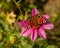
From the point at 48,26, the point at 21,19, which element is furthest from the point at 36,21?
the point at 21,19

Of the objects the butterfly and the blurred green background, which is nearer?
the butterfly

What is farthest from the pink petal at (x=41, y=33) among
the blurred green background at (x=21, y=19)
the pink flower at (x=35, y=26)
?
the blurred green background at (x=21, y=19)

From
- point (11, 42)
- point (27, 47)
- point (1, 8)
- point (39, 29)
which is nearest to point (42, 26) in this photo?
point (39, 29)

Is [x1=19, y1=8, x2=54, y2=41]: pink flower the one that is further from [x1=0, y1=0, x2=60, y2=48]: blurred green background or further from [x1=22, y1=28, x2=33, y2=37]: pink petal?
[x1=0, y1=0, x2=60, y2=48]: blurred green background

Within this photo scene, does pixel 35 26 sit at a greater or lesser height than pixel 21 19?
greater

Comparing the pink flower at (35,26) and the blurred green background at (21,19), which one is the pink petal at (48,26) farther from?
the blurred green background at (21,19)

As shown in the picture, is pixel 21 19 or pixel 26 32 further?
pixel 21 19

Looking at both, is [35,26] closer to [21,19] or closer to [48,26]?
[48,26]

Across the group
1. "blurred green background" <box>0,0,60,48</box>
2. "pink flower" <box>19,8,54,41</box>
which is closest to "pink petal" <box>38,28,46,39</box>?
"pink flower" <box>19,8,54,41</box>
